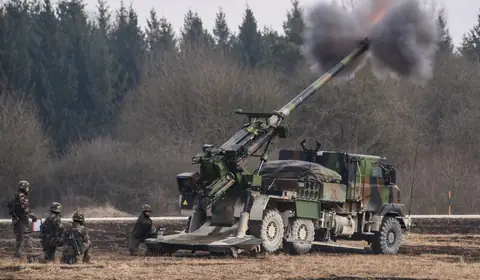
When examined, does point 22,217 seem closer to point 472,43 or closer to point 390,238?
point 390,238

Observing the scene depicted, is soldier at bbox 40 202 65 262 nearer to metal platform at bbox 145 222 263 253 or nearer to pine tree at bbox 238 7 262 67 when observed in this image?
metal platform at bbox 145 222 263 253

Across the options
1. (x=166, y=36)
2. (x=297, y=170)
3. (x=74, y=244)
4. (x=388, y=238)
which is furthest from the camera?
(x=166, y=36)

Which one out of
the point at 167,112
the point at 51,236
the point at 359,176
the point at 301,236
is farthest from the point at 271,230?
the point at 167,112

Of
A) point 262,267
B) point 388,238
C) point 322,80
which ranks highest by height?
point 322,80

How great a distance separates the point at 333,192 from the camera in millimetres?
25203

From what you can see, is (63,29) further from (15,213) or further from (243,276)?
(243,276)

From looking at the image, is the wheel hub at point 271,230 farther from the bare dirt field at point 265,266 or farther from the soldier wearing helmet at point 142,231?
the soldier wearing helmet at point 142,231

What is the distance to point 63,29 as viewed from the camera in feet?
250

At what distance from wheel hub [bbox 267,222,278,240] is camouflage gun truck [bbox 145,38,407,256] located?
0.02 meters

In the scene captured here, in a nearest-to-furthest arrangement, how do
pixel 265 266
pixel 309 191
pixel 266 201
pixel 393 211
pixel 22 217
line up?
pixel 265 266, pixel 22 217, pixel 266 201, pixel 309 191, pixel 393 211

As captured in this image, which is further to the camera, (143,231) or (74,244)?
(143,231)

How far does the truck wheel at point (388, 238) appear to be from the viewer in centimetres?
2625

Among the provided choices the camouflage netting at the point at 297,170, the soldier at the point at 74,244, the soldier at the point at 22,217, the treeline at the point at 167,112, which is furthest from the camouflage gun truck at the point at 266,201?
the treeline at the point at 167,112

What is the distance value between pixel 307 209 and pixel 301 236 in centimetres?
66
